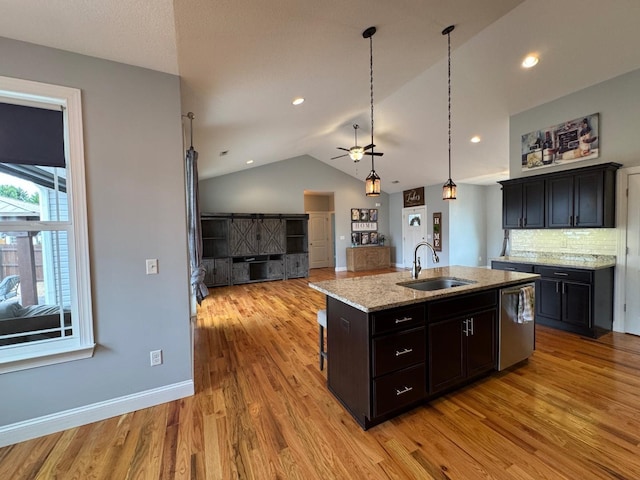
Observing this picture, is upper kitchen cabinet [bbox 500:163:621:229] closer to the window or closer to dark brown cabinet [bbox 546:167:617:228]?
dark brown cabinet [bbox 546:167:617:228]

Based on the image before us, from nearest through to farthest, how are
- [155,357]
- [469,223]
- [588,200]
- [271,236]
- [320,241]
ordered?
[155,357], [588,200], [271,236], [469,223], [320,241]

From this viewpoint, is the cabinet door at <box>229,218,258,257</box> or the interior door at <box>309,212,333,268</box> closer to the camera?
the cabinet door at <box>229,218,258,257</box>

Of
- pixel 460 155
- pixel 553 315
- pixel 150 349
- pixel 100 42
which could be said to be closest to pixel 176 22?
pixel 100 42

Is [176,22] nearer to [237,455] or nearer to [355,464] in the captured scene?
[237,455]

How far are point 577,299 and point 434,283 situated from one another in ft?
7.44

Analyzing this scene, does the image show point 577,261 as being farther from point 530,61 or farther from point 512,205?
point 530,61

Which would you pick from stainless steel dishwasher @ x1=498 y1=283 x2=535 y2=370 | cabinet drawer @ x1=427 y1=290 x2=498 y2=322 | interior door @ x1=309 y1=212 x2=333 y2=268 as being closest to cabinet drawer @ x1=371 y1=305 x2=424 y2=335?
cabinet drawer @ x1=427 y1=290 x2=498 y2=322

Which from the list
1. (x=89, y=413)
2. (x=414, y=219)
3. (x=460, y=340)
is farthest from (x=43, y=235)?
(x=414, y=219)

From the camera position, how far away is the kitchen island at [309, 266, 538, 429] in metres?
1.85

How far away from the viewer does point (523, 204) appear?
4289 millimetres

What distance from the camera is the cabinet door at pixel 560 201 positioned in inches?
149

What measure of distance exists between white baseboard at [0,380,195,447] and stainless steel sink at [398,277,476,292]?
2.16 m

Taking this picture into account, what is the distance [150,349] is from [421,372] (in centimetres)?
210

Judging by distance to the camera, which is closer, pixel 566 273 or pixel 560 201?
pixel 566 273
